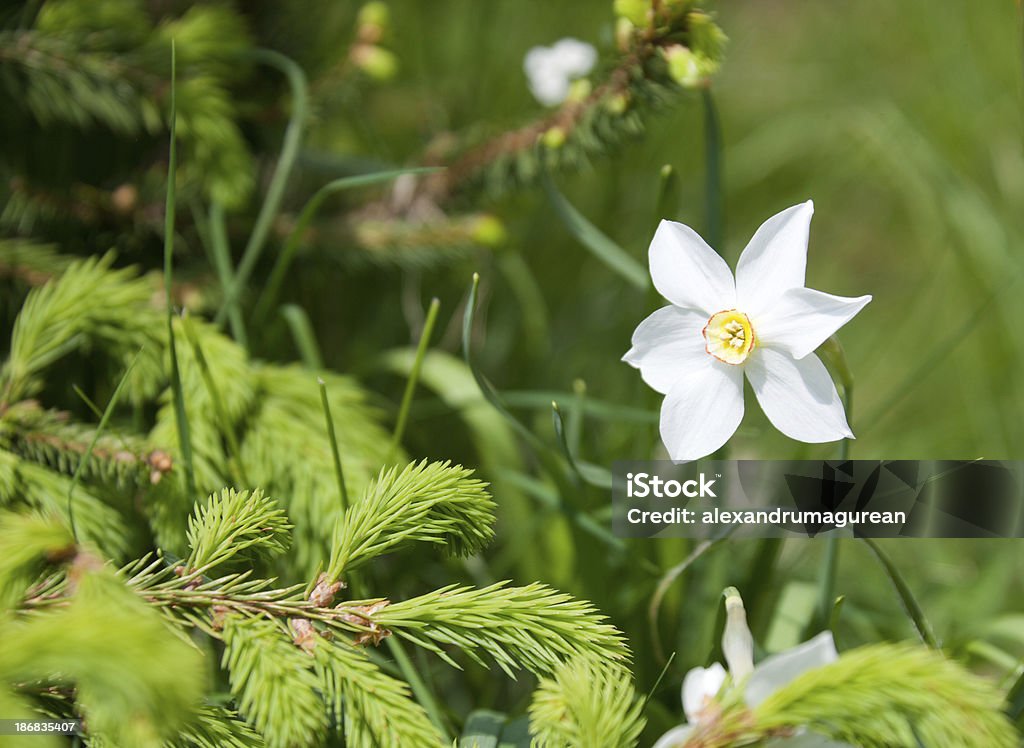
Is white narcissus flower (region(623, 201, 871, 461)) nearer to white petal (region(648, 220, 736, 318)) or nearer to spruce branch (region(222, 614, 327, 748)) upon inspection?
white petal (region(648, 220, 736, 318))

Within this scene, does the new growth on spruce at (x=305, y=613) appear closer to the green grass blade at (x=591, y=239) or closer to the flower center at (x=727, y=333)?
the flower center at (x=727, y=333)

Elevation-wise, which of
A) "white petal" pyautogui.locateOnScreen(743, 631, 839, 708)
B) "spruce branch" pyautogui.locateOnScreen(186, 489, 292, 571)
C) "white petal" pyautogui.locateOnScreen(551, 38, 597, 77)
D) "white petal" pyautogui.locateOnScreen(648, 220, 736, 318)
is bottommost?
"spruce branch" pyautogui.locateOnScreen(186, 489, 292, 571)

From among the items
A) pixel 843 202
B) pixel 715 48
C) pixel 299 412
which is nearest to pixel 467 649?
pixel 299 412

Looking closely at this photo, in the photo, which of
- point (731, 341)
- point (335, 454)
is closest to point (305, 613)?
point (335, 454)

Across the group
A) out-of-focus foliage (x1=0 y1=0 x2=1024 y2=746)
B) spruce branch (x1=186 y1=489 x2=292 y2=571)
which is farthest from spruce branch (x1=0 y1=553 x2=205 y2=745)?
spruce branch (x1=186 y1=489 x2=292 y2=571)

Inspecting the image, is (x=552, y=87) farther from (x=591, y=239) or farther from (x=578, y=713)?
(x=578, y=713)

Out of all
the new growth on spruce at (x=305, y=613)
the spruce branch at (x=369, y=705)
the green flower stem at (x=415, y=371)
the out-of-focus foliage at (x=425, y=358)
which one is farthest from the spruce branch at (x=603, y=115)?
the spruce branch at (x=369, y=705)

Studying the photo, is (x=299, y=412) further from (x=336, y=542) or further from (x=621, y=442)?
(x=621, y=442)
